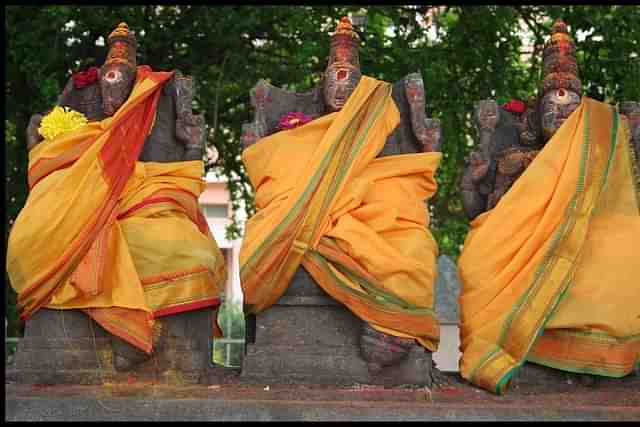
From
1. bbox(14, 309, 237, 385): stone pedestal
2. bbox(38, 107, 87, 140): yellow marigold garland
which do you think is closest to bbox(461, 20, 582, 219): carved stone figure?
bbox(14, 309, 237, 385): stone pedestal

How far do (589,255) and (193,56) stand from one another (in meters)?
6.29

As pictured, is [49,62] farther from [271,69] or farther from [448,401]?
[448,401]

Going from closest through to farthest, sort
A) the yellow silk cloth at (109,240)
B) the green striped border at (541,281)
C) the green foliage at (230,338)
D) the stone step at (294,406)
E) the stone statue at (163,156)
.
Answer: the stone step at (294,406) < the green striped border at (541,281) < the yellow silk cloth at (109,240) < the stone statue at (163,156) < the green foliage at (230,338)

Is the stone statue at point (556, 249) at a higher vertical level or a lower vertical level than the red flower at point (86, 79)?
lower

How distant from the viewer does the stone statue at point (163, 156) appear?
6695mm

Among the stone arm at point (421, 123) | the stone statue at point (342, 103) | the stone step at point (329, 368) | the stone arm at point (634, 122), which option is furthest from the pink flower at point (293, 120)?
the stone arm at point (634, 122)

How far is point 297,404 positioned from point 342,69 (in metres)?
2.67

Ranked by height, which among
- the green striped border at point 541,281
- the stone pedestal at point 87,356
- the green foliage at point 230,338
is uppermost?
the green striped border at point 541,281

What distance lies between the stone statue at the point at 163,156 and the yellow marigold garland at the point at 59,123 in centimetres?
20

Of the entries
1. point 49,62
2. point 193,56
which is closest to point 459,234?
point 193,56

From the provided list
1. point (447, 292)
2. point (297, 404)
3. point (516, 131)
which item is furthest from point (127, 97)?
point (447, 292)

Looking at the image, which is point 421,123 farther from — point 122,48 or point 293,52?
point 293,52

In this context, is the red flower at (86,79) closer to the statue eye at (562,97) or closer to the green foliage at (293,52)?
the green foliage at (293,52)

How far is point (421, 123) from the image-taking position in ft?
23.5
